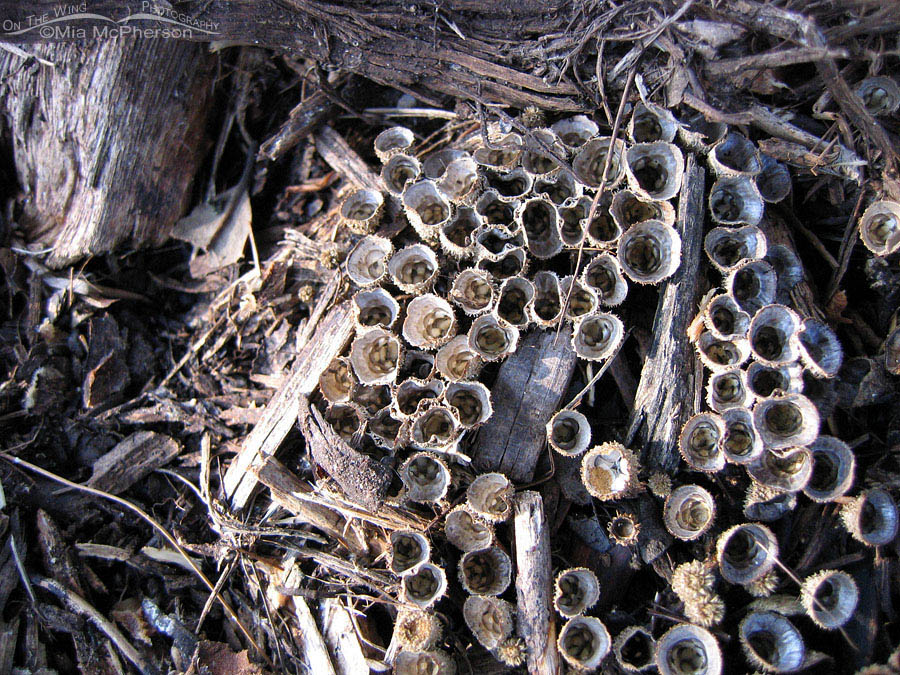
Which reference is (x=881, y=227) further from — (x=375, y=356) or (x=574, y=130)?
(x=375, y=356)

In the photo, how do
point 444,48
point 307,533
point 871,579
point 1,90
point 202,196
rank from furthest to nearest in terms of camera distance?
point 202,196, point 1,90, point 444,48, point 307,533, point 871,579

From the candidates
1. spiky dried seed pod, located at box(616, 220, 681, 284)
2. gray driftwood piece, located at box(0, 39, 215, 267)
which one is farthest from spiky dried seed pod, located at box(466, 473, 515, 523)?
gray driftwood piece, located at box(0, 39, 215, 267)

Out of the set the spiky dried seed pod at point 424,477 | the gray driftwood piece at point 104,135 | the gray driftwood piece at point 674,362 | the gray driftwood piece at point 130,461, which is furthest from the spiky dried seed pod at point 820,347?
the gray driftwood piece at point 104,135

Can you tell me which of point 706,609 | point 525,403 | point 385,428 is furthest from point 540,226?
point 706,609

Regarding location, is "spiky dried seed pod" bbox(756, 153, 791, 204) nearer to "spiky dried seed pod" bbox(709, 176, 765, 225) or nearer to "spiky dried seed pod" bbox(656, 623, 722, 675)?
"spiky dried seed pod" bbox(709, 176, 765, 225)

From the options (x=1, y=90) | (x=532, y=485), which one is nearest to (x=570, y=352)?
(x=532, y=485)

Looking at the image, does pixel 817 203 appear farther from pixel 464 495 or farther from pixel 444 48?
pixel 464 495

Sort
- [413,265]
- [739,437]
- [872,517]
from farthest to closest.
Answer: [413,265]
[739,437]
[872,517]

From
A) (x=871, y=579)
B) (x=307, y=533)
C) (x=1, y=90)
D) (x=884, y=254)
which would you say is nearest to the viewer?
(x=871, y=579)
